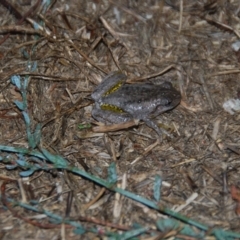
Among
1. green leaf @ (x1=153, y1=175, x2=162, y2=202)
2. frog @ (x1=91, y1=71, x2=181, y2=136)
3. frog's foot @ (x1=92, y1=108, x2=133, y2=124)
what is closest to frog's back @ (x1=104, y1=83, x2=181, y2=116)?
frog @ (x1=91, y1=71, x2=181, y2=136)

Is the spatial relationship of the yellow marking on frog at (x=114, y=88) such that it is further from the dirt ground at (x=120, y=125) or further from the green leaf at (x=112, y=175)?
the green leaf at (x=112, y=175)

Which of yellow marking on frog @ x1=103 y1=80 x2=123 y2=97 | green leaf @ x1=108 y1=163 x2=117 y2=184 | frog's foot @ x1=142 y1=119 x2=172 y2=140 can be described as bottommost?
frog's foot @ x1=142 y1=119 x2=172 y2=140

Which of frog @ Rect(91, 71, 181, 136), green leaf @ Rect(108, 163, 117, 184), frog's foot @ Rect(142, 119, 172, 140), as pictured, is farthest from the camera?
frog @ Rect(91, 71, 181, 136)

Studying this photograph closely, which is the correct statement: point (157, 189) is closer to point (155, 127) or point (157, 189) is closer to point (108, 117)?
point (155, 127)

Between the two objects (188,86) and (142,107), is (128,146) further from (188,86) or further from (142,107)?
(188,86)

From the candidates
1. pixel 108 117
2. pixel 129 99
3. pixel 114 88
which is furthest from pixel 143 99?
pixel 108 117

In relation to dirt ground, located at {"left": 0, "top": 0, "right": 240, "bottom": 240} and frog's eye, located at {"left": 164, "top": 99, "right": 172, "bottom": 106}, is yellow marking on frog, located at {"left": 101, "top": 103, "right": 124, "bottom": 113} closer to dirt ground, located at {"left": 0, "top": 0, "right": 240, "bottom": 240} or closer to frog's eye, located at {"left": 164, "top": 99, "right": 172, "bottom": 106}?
dirt ground, located at {"left": 0, "top": 0, "right": 240, "bottom": 240}

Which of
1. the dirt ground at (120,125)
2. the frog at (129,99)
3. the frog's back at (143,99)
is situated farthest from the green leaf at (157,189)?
the frog's back at (143,99)
